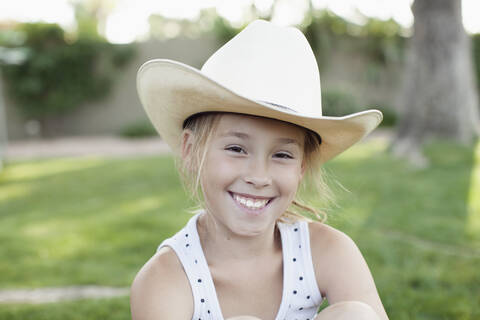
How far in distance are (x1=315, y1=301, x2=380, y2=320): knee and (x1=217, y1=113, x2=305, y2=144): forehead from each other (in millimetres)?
562

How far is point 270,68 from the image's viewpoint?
1.70 metres

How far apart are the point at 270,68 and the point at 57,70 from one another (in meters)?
12.0

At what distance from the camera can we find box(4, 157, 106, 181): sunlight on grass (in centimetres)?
701

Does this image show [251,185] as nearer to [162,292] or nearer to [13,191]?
[162,292]

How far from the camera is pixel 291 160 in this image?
1727 millimetres

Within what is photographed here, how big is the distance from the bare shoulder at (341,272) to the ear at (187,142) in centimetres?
56

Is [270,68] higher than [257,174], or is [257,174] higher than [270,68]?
[270,68]

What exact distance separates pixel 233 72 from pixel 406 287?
1904 mm

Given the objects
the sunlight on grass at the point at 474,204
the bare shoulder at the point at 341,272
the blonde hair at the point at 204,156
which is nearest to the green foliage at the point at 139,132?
the sunlight on grass at the point at 474,204

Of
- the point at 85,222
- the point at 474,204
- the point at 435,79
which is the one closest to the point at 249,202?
the point at 85,222

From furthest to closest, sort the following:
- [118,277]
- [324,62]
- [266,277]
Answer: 1. [324,62]
2. [118,277]
3. [266,277]

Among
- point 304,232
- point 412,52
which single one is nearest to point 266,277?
point 304,232

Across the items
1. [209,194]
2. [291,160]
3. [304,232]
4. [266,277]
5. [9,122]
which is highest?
[291,160]

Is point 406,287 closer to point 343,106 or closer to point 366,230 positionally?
point 366,230
